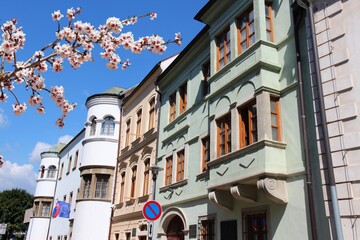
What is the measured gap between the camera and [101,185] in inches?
937

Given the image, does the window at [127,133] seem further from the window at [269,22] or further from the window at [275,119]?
the window at [275,119]

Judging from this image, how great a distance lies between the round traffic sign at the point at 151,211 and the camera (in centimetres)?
1105

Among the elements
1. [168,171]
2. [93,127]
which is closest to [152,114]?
[168,171]

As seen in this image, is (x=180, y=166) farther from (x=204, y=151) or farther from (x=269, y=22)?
(x=269, y=22)

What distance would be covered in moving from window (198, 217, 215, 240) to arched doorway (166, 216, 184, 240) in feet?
6.45

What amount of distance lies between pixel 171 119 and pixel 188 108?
7.10 feet

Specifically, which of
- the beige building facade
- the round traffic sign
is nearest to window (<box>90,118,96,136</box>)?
the beige building facade

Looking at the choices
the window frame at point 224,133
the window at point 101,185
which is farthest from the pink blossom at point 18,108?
the window at point 101,185

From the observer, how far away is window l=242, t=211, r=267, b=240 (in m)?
9.85

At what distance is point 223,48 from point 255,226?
19.8 feet

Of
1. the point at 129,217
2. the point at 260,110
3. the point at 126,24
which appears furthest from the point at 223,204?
the point at 129,217

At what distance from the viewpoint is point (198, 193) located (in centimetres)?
1349

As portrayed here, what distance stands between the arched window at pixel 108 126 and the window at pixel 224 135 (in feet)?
45.9

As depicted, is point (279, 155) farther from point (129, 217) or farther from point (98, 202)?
point (98, 202)
